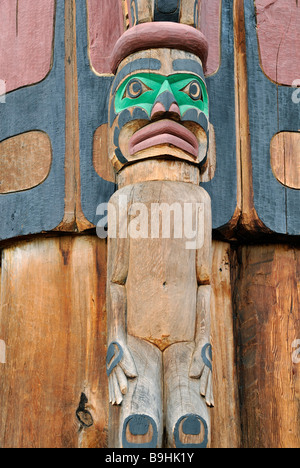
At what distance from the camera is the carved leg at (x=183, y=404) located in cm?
271

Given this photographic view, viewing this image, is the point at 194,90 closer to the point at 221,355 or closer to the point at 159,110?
the point at 159,110

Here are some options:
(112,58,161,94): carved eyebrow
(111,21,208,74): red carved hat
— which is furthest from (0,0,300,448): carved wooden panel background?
(112,58,161,94): carved eyebrow

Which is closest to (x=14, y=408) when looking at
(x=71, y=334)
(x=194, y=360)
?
(x=71, y=334)

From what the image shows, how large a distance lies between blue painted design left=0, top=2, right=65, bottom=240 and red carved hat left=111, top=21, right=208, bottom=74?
53cm

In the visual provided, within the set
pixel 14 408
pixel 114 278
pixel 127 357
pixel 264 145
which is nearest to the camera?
pixel 127 357

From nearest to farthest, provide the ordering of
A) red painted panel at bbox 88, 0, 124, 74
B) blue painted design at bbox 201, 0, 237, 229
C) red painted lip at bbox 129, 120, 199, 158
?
red painted lip at bbox 129, 120, 199, 158
blue painted design at bbox 201, 0, 237, 229
red painted panel at bbox 88, 0, 124, 74

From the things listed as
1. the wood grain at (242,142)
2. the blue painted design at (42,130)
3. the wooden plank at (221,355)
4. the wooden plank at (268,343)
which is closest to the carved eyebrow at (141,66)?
the blue painted design at (42,130)

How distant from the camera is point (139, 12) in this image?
3381 millimetres

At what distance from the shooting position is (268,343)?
338cm

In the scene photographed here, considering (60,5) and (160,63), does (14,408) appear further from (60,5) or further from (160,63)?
(60,5)

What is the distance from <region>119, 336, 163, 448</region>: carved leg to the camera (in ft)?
8.83

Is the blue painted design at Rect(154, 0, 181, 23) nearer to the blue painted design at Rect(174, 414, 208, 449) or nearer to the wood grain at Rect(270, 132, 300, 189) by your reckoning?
the wood grain at Rect(270, 132, 300, 189)

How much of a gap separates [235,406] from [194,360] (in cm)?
52

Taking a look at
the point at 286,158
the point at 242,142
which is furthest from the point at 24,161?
the point at 286,158
